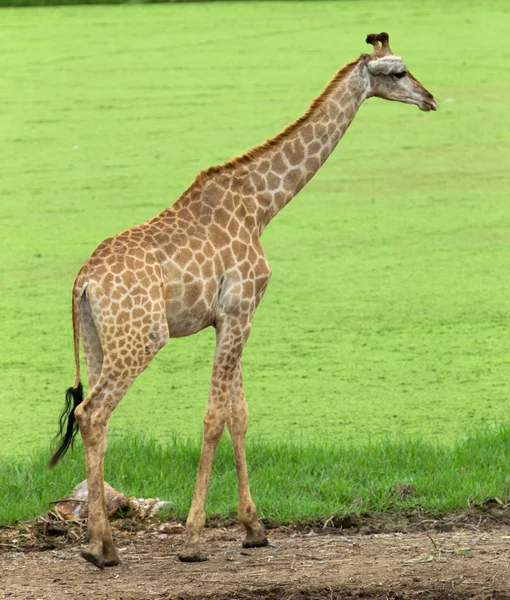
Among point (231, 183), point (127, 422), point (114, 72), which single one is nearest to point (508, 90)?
point (114, 72)

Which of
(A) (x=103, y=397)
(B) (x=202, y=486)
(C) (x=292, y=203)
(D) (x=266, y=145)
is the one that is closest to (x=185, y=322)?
(A) (x=103, y=397)

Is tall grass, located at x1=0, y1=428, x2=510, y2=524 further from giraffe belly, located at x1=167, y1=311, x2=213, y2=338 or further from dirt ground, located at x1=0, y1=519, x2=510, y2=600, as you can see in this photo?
giraffe belly, located at x1=167, y1=311, x2=213, y2=338

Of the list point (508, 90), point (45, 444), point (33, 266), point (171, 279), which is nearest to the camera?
point (171, 279)

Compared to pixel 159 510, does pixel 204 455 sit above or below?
above

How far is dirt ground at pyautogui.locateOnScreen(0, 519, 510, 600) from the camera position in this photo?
12.9ft

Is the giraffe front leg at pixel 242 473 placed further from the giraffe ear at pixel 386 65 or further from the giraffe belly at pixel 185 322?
the giraffe ear at pixel 386 65

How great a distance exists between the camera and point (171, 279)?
13.9 ft

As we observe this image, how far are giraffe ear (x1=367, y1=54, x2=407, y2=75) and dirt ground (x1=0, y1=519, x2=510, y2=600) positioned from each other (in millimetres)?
1587

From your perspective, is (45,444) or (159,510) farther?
(45,444)

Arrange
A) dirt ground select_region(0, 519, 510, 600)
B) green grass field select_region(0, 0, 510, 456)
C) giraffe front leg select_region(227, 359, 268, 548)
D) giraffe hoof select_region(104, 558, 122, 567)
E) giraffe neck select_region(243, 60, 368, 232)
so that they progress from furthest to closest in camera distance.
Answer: green grass field select_region(0, 0, 510, 456) < giraffe neck select_region(243, 60, 368, 232) < giraffe front leg select_region(227, 359, 268, 548) < giraffe hoof select_region(104, 558, 122, 567) < dirt ground select_region(0, 519, 510, 600)

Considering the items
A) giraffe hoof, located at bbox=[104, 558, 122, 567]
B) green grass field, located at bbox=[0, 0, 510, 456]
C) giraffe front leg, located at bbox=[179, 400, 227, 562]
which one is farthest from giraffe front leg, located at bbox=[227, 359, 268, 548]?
green grass field, located at bbox=[0, 0, 510, 456]

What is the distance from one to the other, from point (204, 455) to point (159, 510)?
0.62m

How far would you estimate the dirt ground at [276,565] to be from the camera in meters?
3.93

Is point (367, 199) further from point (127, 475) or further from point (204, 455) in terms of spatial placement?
point (204, 455)
